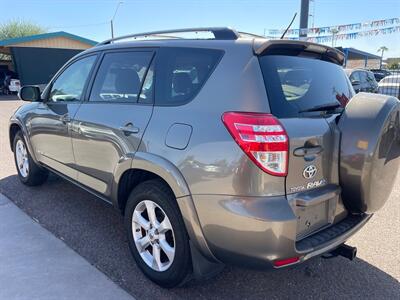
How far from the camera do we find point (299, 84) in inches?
95.7

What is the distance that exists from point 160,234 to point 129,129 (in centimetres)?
84

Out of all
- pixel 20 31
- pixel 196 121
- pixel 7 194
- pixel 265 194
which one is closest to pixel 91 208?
pixel 7 194

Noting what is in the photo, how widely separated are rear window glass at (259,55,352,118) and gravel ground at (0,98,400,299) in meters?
1.16

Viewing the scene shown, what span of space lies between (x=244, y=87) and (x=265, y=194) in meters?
0.66

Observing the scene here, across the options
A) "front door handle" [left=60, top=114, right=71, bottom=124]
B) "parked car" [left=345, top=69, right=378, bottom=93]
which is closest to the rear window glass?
"front door handle" [left=60, top=114, right=71, bottom=124]

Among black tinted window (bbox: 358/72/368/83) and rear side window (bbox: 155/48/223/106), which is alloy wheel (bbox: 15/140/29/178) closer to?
rear side window (bbox: 155/48/223/106)

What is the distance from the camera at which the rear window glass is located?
2209mm

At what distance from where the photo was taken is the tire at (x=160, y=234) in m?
2.50

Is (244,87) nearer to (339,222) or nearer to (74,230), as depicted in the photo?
(339,222)

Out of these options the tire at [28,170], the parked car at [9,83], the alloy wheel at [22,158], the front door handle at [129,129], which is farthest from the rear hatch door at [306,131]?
the parked car at [9,83]

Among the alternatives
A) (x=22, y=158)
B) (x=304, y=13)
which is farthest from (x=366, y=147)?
(x=304, y=13)

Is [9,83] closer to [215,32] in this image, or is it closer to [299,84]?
[215,32]

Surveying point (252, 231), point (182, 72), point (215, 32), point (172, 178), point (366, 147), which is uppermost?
point (215, 32)

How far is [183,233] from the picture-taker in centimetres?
247
